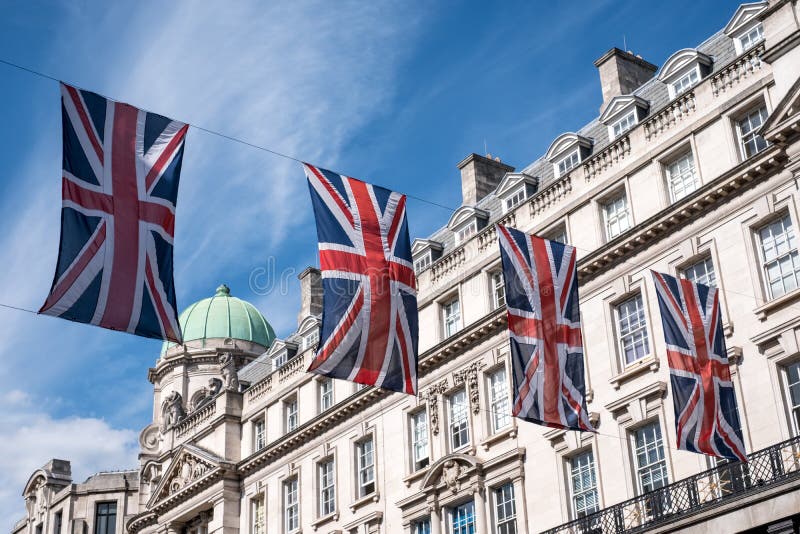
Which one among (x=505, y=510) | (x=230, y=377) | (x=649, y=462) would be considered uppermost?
(x=230, y=377)

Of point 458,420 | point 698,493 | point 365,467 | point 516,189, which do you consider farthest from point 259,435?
point 698,493

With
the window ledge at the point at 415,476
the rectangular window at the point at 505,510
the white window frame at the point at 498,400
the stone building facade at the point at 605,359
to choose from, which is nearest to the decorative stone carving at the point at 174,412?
the stone building facade at the point at 605,359

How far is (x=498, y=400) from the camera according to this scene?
122 feet

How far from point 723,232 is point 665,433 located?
5.36 metres

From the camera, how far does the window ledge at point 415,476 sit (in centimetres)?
3859

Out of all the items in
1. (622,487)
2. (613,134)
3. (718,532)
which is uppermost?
(613,134)

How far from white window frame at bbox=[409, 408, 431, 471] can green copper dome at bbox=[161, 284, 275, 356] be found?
1069 inches

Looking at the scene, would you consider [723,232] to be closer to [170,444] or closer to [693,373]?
[693,373]

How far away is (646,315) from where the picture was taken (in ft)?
107

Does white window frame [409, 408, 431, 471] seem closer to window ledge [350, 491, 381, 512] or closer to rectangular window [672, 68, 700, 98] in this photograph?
window ledge [350, 491, 381, 512]

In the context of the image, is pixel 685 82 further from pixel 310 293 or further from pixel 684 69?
pixel 310 293

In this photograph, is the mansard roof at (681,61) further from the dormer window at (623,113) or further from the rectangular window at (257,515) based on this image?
the rectangular window at (257,515)

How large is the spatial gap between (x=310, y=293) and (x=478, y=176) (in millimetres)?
11001

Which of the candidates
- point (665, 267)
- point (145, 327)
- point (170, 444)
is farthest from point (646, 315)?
point (170, 444)
